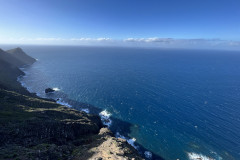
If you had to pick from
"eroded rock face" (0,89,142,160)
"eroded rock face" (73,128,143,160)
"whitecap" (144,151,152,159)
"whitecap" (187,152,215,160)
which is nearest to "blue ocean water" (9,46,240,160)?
"whitecap" (187,152,215,160)

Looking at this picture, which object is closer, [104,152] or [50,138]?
[104,152]

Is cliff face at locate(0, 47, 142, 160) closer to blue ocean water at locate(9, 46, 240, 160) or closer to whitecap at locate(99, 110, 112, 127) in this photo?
whitecap at locate(99, 110, 112, 127)

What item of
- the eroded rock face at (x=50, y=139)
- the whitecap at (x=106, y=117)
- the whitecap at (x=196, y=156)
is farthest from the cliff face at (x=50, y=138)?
the whitecap at (x=196, y=156)

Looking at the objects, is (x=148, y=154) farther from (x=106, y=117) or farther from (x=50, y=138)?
(x=50, y=138)

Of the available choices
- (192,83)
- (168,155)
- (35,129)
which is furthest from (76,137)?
Answer: (192,83)

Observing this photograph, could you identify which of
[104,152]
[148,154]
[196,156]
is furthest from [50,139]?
[196,156]

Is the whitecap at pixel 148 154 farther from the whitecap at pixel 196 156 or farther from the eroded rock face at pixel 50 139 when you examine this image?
the whitecap at pixel 196 156

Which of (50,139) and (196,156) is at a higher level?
(50,139)

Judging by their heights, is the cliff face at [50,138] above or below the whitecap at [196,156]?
above
